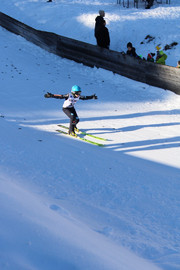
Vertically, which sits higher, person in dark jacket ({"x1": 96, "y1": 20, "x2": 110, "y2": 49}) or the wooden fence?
person in dark jacket ({"x1": 96, "y1": 20, "x2": 110, "y2": 49})

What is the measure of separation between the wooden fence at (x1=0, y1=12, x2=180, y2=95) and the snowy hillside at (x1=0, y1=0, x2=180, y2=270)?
330mm

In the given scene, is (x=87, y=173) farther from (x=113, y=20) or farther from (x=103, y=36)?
(x=113, y=20)

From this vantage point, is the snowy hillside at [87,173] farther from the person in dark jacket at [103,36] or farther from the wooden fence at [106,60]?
the person in dark jacket at [103,36]

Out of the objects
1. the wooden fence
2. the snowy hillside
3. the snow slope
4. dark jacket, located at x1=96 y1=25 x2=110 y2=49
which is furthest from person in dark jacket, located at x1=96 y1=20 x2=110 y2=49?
the snow slope

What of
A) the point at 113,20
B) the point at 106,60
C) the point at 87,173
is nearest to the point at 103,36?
the point at 106,60

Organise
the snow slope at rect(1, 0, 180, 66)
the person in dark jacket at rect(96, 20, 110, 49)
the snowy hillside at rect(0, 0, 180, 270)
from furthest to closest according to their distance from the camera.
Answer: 1. the snow slope at rect(1, 0, 180, 66)
2. the person in dark jacket at rect(96, 20, 110, 49)
3. the snowy hillside at rect(0, 0, 180, 270)

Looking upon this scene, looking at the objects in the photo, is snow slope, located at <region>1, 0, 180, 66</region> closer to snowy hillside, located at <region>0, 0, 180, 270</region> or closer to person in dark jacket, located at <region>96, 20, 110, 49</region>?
snowy hillside, located at <region>0, 0, 180, 270</region>

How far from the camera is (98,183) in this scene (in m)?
6.71

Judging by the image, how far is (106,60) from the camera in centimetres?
1650

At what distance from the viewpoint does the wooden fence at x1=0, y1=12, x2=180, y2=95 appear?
14383mm

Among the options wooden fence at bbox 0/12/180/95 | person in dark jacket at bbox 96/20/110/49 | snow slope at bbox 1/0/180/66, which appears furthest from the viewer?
snow slope at bbox 1/0/180/66

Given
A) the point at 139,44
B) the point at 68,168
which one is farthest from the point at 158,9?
the point at 68,168

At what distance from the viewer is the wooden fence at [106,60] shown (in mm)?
14383

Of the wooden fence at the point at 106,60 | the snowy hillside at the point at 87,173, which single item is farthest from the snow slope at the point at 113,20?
the wooden fence at the point at 106,60
